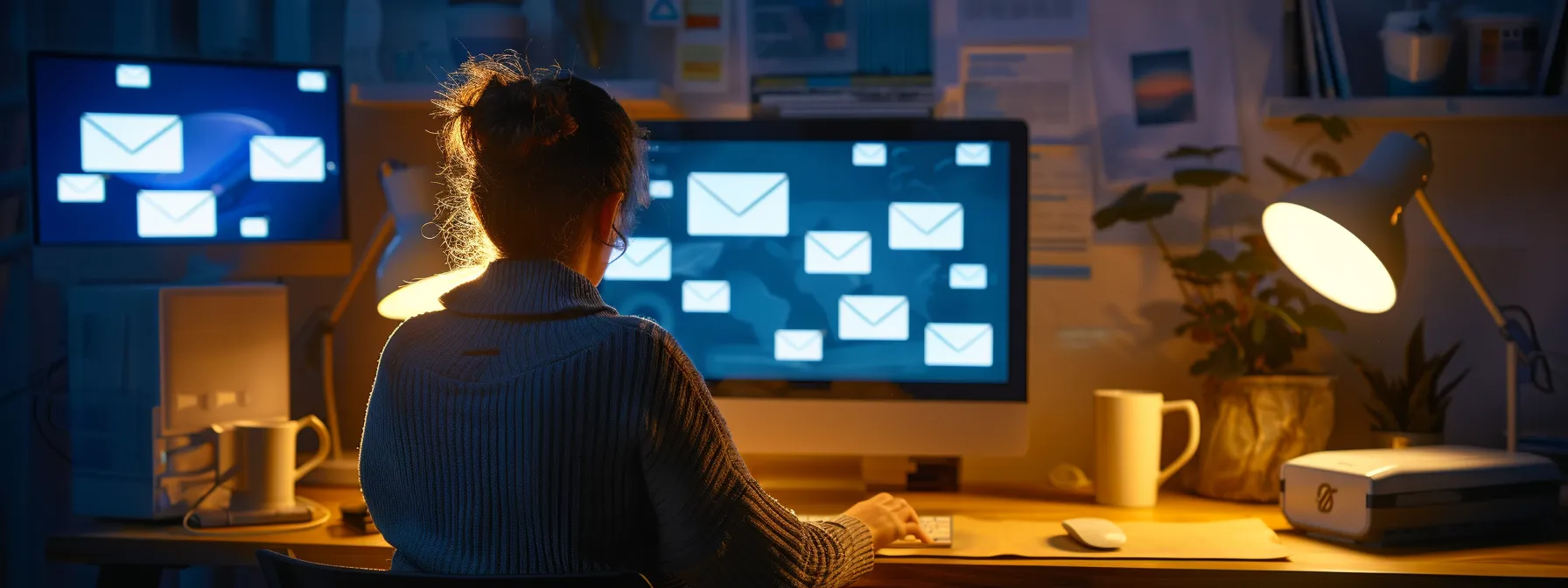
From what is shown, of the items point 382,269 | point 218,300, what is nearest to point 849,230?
point 382,269

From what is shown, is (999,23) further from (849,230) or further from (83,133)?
(83,133)

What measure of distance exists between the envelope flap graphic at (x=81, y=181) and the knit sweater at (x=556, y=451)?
2.57 ft

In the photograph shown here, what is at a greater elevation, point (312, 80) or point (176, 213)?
point (312, 80)

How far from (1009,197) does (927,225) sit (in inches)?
4.3

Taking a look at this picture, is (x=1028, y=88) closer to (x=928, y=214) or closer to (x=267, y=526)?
(x=928, y=214)

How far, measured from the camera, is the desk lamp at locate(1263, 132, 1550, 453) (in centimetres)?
126

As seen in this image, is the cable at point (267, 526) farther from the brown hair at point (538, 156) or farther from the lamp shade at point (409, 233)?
the brown hair at point (538, 156)

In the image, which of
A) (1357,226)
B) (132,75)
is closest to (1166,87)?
(1357,226)

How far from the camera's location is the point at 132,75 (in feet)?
4.70

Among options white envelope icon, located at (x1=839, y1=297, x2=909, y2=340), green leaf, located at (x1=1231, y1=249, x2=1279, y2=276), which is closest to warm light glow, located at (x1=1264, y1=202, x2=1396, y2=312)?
green leaf, located at (x1=1231, y1=249, x2=1279, y2=276)

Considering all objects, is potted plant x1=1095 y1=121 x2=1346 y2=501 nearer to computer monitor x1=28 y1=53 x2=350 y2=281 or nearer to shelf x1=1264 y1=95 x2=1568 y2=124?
shelf x1=1264 y1=95 x2=1568 y2=124

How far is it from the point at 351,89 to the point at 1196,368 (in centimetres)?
126

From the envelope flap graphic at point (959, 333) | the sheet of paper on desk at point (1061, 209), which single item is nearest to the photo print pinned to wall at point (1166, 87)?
the sheet of paper on desk at point (1061, 209)

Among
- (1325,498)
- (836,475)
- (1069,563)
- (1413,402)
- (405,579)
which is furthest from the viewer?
(836,475)
